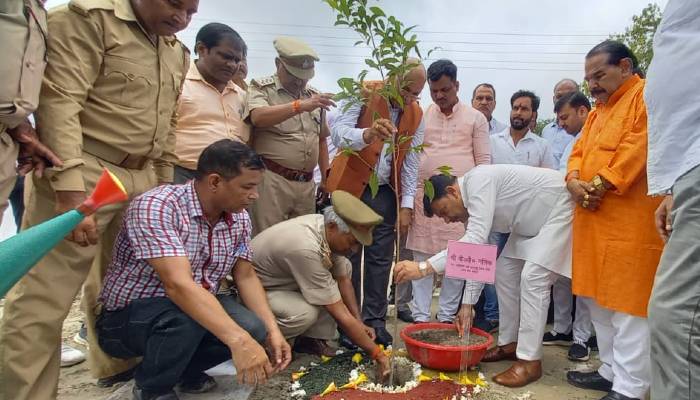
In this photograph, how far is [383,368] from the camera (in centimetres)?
285

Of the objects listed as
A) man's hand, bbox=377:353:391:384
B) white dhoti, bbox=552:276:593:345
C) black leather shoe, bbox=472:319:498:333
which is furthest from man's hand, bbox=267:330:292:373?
white dhoti, bbox=552:276:593:345

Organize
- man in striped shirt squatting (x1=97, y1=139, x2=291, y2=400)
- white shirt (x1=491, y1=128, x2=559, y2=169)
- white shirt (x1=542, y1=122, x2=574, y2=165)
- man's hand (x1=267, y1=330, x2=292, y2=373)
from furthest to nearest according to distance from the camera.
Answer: white shirt (x1=542, y1=122, x2=574, y2=165)
white shirt (x1=491, y1=128, x2=559, y2=169)
man's hand (x1=267, y1=330, x2=292, y2=373)
man in striped shirt squatting (x1=97, y1=139, x2=291, y2=400)

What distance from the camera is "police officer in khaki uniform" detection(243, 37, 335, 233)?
11.3ft

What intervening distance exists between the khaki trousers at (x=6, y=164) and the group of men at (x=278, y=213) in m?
0.01

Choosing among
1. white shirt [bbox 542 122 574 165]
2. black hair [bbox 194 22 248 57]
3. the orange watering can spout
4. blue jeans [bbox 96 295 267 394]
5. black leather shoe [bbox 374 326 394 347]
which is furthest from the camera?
white shirt [bbox 542 122 574 165]

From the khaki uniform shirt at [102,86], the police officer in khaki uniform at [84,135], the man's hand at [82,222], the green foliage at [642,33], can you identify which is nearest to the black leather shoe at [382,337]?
the police officer in khaki uniform at [84,135]

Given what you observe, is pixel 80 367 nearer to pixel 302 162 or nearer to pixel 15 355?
pixel 15 355

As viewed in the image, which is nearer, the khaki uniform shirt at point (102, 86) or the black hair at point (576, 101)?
the khaki uniform shirt at point (102, 86)

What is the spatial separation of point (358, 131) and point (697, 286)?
2.36m

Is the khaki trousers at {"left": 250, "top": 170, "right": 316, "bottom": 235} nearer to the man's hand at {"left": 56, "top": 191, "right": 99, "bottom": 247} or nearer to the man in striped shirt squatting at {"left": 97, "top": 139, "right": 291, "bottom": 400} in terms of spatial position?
the man in striped shirt squatting at {"left": 97, "top": 139, "right": 291, "bottom": 400}

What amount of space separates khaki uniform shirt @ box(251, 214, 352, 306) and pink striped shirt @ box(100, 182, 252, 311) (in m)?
0.40

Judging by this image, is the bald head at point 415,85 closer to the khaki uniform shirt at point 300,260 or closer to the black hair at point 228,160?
the khaki uniform shirt at point 300,260

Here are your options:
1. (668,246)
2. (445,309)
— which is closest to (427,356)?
(445,309)

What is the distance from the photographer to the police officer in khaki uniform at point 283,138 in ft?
11.3
